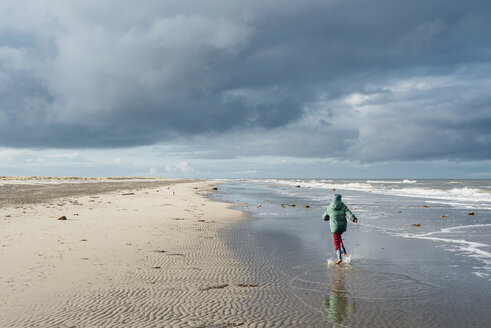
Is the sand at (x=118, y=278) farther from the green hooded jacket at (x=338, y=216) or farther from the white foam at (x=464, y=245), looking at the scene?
the white foam at (x=464, y=245)

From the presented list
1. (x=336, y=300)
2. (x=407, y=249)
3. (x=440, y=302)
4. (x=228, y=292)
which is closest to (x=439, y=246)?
(x=407, y=249)

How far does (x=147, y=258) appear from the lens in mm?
10688

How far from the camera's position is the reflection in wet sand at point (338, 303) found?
656 centimetres

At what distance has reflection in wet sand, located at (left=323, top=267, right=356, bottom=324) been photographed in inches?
258

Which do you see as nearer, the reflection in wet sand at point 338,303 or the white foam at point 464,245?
the reflection in wet sand at point 338,303

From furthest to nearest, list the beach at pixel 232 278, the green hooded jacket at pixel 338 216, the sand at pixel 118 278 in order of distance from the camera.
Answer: the green hooded jacket at pixel 338 216 < the beach at pixel 232 278 < the sand at pixel 118 278

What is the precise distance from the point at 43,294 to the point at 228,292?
4.02 meters

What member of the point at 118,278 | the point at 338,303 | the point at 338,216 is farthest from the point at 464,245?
the point at 118,278

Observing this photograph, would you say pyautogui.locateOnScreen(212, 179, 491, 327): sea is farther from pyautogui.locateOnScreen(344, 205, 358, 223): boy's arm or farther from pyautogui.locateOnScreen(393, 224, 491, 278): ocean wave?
pyautogui.locateOnScreen(344, 205, 358, 223): boy's arm

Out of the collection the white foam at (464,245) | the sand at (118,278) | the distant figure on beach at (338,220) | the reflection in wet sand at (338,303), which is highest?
the distant figure on beach at (338,220)

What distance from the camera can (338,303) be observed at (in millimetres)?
7297

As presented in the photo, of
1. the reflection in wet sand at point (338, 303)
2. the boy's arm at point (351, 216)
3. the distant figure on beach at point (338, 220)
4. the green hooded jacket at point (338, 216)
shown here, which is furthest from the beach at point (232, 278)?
the boy's arm at point (351, 216)

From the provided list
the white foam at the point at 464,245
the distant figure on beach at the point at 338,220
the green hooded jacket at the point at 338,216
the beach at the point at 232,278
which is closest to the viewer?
the beach at the point at 232,278

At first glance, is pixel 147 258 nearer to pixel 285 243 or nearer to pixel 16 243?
pixel 16 243
